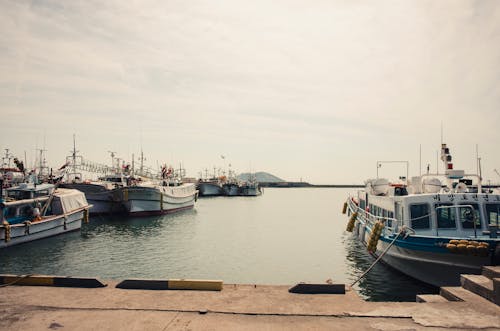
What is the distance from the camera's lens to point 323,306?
832cm

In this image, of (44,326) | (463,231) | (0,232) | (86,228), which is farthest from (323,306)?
(86,228)

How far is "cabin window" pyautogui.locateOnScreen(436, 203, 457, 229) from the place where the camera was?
54.6ft

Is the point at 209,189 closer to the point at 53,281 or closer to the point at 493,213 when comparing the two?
the point at 493,213

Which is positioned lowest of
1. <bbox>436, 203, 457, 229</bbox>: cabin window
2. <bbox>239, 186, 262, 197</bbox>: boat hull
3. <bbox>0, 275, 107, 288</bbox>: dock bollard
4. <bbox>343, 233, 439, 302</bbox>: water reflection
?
<bbox>239, 186, 262, 197</bbox>: boat hull

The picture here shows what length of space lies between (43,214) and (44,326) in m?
26.8

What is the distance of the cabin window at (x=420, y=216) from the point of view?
1691 cm

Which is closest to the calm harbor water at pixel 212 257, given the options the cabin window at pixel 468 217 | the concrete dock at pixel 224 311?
the cabin window at pixel 468 217

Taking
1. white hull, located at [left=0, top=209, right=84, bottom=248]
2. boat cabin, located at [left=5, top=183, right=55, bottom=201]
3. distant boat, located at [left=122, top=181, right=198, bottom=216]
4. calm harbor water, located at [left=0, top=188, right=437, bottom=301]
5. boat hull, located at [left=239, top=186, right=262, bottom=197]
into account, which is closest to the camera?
calm harbor water, located at [left=0, top=188, right=437, bottom=301]

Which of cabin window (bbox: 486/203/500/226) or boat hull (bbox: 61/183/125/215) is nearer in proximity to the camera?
cabin window (bbox: 486/203/500/226)

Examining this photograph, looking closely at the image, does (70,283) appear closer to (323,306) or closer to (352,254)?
(323,306)

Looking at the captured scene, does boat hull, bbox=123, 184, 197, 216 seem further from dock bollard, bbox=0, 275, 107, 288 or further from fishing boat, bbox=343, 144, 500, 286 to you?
dock bollard, bbox=0, 275, 107, 288

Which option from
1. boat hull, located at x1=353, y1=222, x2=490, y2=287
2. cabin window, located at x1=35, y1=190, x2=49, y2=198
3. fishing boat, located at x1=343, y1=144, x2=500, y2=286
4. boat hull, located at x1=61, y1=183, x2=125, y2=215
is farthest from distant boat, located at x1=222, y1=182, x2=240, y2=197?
boat hull, located at x1=353, y1=222, x2=490, y2=287

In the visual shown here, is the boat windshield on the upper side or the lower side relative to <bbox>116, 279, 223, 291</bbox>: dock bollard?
upper

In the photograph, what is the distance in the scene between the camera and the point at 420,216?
17078mm
